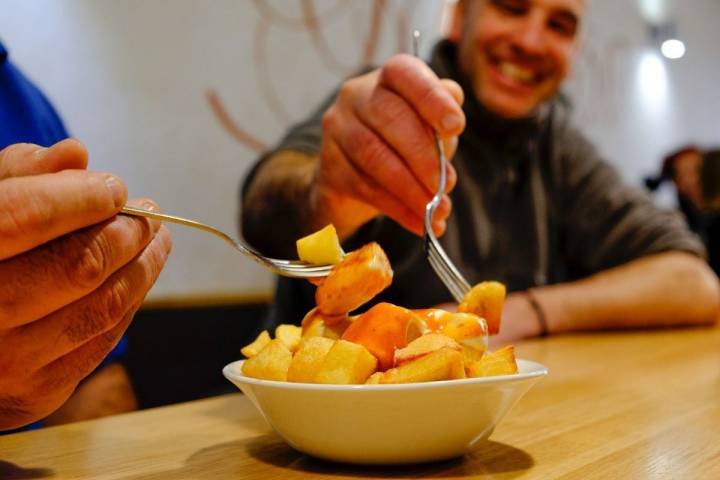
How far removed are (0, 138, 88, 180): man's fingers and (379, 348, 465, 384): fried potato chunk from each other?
26 centimetres

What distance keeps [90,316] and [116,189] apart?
11 cm

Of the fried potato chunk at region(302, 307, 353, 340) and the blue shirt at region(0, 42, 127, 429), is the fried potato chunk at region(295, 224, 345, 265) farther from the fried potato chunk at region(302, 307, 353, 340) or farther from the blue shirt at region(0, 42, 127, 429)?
the blue shirt at region(0, 42, 127, 429)

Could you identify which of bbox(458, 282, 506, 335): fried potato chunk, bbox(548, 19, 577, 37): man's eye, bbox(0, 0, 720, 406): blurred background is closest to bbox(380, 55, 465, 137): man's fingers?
bbox(458, 282, 506, 335): fried potato chunk

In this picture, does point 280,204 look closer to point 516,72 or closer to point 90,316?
point 90,316

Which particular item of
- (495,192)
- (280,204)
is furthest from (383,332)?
(495,192)

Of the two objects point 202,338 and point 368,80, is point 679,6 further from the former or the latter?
point 368,80

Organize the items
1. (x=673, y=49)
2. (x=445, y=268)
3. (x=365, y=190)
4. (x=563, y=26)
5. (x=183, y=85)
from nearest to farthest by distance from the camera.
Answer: (x=445, y=268)
(x=365, y=190)
(x=183, y=85)
(x=563, y=26)
(x=673, y=49)

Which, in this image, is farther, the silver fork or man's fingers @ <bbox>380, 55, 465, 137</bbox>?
man's fingers @ <bbox>380, 55, 465, 137</bbox>

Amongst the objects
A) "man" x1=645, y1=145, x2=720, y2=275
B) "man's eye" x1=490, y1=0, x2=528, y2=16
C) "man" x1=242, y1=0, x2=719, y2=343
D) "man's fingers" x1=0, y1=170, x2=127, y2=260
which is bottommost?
"man" x1=645, y1=145, x2=720, y2=275

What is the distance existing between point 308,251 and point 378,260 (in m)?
0.10

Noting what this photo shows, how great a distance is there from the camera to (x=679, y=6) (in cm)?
518

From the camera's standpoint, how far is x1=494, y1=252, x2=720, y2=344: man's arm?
1.64 meters

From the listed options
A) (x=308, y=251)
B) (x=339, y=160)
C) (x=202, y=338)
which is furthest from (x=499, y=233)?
(x=308, y=251)

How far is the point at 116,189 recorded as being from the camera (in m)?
0.50
